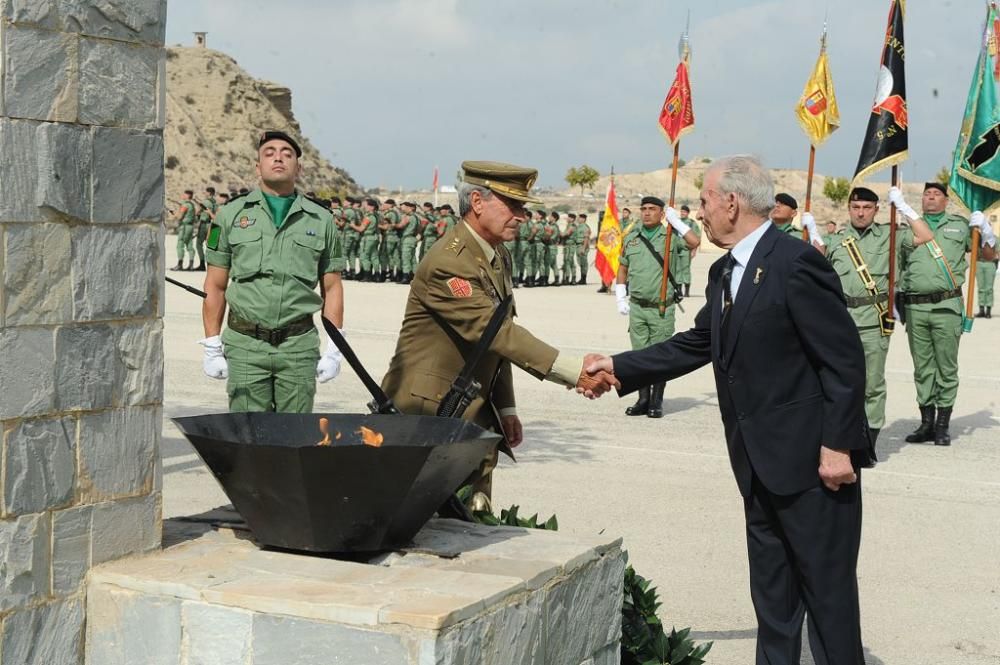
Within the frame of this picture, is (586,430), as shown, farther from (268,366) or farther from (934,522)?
(268,366)

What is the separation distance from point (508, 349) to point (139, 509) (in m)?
1.61

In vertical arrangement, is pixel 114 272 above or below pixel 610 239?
below

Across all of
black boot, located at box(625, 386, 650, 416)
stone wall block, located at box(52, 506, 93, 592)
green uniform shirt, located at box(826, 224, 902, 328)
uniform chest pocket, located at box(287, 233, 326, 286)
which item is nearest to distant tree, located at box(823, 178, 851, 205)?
black boot, located at box(625, 386, 650, 416)

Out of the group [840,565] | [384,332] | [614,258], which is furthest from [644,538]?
[614,258]

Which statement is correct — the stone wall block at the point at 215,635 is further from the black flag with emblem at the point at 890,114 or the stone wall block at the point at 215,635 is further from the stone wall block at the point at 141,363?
the black flag with emblem at the point at 890,114

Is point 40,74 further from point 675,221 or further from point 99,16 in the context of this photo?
point 675,221

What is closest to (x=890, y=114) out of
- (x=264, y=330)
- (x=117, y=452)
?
(x=264, y=330)

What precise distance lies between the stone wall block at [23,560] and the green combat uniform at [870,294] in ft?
25.7

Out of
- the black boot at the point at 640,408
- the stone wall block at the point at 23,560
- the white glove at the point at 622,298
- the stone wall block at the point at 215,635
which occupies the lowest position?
the black boot at the point at 640,408

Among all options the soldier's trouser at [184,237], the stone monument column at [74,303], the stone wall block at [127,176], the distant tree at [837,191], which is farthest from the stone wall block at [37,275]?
the distant tree at [837,191]

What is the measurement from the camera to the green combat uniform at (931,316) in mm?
11156

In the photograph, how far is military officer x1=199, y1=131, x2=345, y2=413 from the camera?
636cm

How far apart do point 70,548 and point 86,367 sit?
542 mm

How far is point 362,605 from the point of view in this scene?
343cm
